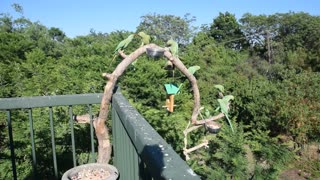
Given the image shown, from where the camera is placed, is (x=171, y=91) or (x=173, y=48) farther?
(x=171, y=91)

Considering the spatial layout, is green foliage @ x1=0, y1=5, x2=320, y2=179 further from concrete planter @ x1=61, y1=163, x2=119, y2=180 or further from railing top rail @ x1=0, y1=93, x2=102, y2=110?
concrete planter @ x1=61, y1=163, x2=119, y2=180

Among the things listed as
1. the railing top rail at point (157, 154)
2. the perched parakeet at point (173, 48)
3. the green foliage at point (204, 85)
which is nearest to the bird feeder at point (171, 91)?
the green foliage at point (204, 85)

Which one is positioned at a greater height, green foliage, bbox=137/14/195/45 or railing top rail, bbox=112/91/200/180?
green foliage, bbox=137/14/195/45

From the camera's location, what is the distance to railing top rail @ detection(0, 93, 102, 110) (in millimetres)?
1497

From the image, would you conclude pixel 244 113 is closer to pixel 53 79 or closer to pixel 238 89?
pixel 238 89

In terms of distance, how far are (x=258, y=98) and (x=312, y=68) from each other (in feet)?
29.8

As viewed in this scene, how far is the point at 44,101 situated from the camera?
1.54m

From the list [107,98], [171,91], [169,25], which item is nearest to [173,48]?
[171,91]

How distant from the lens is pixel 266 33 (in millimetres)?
25625

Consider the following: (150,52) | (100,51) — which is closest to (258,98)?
(100,51)

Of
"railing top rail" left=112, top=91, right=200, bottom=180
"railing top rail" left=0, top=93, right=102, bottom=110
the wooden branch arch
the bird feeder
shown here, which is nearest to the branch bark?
the wooden branch arch

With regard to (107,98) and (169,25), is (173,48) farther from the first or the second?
(169,25)

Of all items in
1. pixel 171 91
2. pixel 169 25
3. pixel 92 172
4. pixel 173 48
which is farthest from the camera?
pixel 169 25

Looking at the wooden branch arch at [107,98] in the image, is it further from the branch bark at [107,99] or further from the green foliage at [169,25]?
the green foliage at [169,25]
